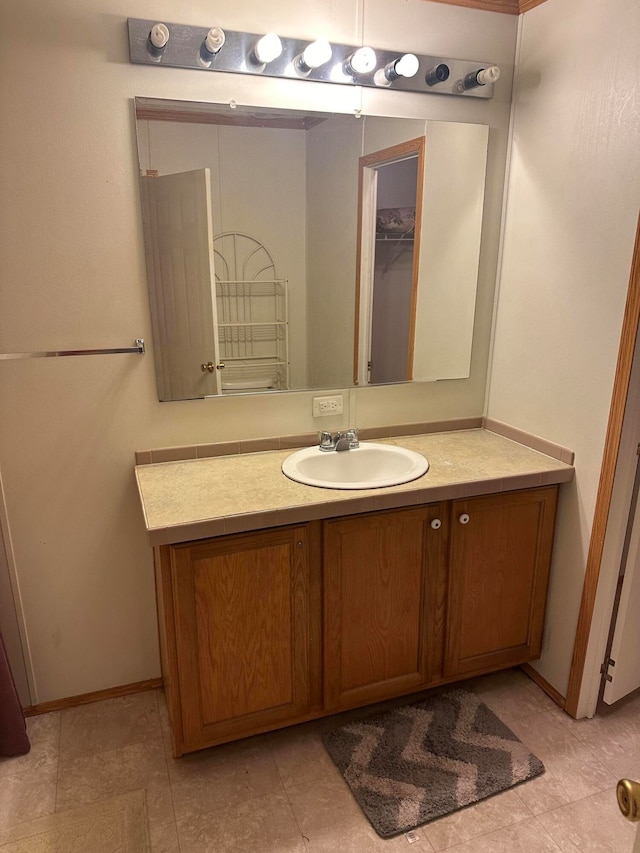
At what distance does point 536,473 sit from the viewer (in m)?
1.89

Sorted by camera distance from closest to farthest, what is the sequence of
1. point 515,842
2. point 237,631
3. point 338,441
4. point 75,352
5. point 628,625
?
1. point 515,842
2. point 237,631
3. point 75,352
4. point 628,625
5. point 338,441

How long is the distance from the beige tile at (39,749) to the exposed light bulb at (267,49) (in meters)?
2.22

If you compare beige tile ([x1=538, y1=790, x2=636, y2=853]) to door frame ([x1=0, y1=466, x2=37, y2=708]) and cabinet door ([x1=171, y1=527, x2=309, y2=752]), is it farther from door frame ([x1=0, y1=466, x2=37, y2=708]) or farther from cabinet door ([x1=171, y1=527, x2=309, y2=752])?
door frame ([x1=0, y1=466, x2=37, y2=708])

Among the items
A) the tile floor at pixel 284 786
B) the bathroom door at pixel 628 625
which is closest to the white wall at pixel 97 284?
the tile floor at pixel 284 786

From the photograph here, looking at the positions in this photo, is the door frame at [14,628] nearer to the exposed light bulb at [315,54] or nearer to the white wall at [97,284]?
the white wall at [97,284]

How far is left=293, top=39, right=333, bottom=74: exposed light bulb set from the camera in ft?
5.66

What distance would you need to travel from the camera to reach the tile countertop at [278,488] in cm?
157

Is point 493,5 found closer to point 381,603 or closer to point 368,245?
point 368,245

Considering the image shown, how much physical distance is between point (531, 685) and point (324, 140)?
2037 mm

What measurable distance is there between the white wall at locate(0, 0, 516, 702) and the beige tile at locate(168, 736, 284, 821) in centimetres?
43

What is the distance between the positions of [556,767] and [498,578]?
0.57 metres

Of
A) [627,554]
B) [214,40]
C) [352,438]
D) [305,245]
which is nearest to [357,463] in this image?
[352,438]

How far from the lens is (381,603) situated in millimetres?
1842

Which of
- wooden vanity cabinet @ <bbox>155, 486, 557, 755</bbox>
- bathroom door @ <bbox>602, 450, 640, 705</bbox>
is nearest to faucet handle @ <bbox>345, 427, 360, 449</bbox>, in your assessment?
wooden vanity cabinet @ <bbox>155, 486, 557, 755</bbox>
